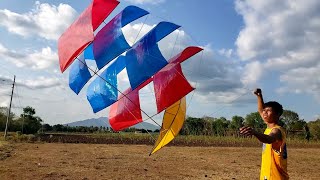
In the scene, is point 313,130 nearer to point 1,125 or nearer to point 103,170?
point 103,170

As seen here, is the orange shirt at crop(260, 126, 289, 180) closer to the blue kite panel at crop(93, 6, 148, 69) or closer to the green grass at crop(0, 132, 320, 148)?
the blue kite panel at crop(93, 6, 148, 69)

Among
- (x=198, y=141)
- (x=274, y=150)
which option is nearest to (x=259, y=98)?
(x=274, y=150)

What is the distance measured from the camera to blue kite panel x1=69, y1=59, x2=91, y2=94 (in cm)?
815

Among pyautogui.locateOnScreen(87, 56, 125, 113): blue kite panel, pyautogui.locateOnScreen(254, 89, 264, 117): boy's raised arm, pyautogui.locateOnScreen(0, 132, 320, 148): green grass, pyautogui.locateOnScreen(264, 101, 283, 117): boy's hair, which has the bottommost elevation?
pyautogui.locateOnScreen(0, 132, 320, 148): green grass

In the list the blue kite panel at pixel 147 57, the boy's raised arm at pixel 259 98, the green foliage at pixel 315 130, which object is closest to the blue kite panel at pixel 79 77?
the blue kite panel at pixel 147 57

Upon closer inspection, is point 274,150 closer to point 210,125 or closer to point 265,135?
point 265,135

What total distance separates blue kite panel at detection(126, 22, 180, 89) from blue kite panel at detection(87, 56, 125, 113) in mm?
710

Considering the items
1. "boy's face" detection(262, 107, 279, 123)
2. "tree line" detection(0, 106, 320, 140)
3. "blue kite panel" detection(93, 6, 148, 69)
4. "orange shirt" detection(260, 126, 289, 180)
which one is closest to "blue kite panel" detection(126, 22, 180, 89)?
"blue kite panel" detection(93, 6, 148, 69)

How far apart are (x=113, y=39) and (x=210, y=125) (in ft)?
162

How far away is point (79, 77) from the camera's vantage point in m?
8.28

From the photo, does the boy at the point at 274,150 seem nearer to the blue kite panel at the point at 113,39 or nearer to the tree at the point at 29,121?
the blue kite panel at the point at 113,39

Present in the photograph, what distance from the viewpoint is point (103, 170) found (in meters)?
16.2

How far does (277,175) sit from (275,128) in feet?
1.95

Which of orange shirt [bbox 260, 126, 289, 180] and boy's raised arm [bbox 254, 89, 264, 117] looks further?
boy's raised arm [bbox 254, 89, 264, 117]
